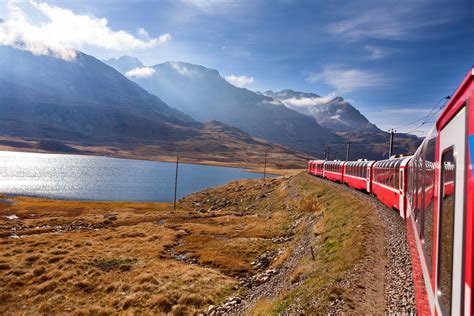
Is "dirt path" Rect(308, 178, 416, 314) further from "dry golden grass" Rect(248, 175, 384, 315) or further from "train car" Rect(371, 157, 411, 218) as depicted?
"train car" Rect(371, 157, 411, 218)

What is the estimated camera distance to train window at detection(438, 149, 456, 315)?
4871 millimetres

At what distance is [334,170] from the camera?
62.0m

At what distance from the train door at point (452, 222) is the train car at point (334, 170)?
167ft

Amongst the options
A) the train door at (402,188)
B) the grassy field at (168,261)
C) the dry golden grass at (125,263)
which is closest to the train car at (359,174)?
the grassy field at (168,261)

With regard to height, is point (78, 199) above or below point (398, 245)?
below

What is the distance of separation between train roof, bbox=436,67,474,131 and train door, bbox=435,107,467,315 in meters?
0.14

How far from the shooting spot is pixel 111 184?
398 feet

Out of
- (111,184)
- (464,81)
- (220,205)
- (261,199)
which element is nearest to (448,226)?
(464,81)

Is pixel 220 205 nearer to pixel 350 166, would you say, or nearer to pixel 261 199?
pixel 261 199

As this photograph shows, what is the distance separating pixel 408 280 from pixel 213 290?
1452 centimetres

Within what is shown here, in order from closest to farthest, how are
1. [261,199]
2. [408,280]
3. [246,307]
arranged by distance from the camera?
[408,280] < [246,307] < [261,199]

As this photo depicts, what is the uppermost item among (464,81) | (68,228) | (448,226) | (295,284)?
(464,81)

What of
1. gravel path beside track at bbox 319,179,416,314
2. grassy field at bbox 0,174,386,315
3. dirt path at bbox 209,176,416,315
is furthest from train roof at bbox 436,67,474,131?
grassy field at bbox 0,174,386,315

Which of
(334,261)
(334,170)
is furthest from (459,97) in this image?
(334,170)
